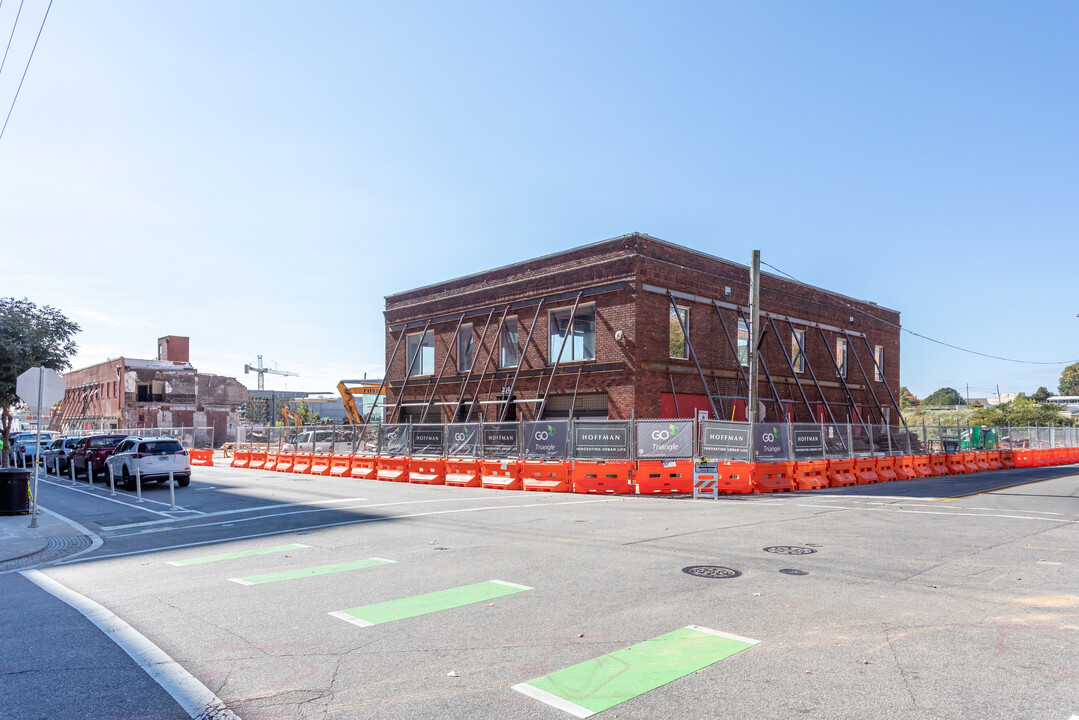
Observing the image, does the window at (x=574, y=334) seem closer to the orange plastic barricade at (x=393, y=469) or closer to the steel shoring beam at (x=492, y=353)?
the steel shoring beam at (x=492, y=353)

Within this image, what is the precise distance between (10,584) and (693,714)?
28.3 ft

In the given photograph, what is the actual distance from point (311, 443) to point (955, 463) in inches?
1047

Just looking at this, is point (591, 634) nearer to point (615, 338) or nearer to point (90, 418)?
point (615, 338)

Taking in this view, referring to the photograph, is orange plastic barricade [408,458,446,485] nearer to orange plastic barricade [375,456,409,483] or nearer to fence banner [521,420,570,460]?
orange plastic barricade [375,456,409,483]

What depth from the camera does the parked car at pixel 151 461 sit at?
22.7 metres

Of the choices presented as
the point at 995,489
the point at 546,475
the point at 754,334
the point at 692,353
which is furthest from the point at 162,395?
A: the point at 995,489

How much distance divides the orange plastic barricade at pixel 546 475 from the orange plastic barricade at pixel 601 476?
274mm

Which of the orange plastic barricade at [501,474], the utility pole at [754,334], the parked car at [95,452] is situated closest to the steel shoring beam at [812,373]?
the utility pole at [754,334]

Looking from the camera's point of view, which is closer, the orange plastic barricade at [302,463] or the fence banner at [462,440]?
the fence banner at [462,440]

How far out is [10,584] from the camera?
898cm

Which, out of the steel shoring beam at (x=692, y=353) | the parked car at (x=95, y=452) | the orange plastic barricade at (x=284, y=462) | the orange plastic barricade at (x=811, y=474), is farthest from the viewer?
the orange plastic barricade at (x=284, y=462)

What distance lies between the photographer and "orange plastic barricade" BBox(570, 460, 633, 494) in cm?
2070

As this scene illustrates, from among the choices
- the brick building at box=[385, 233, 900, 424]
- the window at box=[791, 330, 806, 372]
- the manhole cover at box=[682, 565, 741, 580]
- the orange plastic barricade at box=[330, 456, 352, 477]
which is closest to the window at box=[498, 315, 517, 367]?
the brick building at box=[385, 233, 900, 424]

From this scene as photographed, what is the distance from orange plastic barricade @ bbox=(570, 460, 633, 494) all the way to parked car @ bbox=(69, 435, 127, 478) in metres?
16.6
